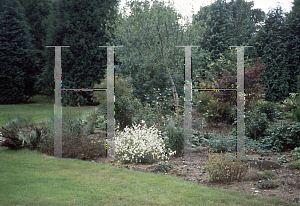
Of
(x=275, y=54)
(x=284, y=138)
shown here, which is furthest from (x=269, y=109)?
(x=275, y=54)

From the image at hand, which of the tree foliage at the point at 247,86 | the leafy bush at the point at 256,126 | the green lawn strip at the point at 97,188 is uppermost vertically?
the tree foliage at the point at 247,86

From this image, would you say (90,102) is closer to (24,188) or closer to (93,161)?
(93,161)

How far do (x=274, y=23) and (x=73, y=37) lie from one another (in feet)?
31.8

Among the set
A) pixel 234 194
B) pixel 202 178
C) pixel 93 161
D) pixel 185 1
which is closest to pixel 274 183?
pixel 234 194

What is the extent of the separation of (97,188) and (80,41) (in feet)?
33.9

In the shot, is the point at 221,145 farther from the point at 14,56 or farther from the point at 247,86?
the point at 14,56

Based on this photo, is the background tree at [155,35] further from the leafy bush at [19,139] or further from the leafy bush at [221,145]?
the leafy bush at [19,139]

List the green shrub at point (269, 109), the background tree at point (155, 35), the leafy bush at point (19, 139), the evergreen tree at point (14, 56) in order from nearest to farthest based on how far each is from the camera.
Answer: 1. the leafy bush at point (19, 139)
2. the background tree at point (155, 35)
3. the green shrub at point (269, 109)
4. the evergreen tree at point (14, 56)

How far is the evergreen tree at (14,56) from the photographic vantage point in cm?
1414

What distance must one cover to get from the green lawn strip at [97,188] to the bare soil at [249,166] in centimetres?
25

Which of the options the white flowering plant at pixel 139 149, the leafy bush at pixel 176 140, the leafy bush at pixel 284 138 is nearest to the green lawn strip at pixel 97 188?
the white flowering plant at pixel 139 149

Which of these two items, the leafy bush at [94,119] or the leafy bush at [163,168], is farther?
the leafy bush at [94,119]

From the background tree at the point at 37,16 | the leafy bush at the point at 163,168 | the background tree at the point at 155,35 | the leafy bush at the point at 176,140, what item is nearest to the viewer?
the leafy bush at the point at 163,168

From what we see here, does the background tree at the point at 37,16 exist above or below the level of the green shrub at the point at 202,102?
above
